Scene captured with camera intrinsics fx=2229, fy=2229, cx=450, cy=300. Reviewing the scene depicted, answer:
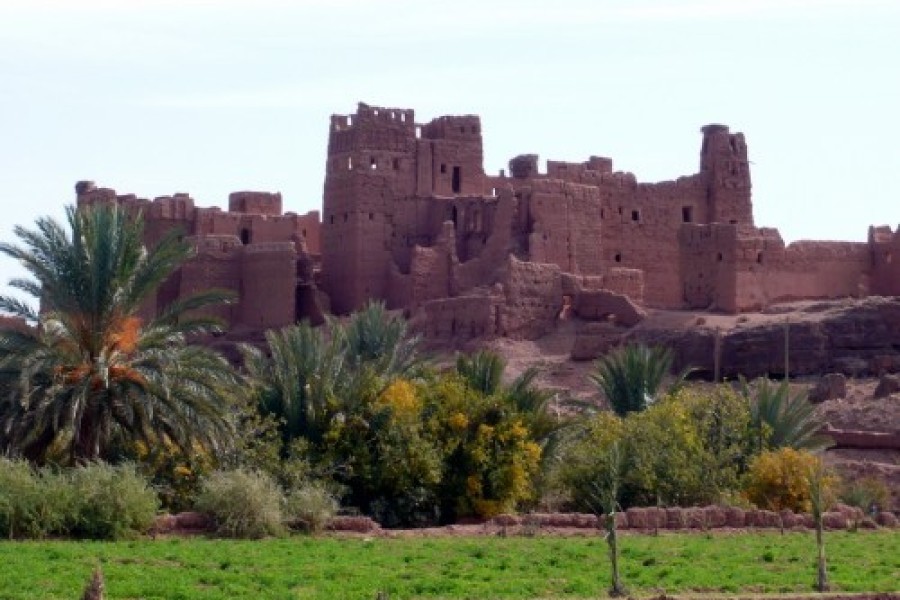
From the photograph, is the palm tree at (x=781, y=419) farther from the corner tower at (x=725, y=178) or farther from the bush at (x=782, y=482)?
the corner tower at (x=725, y=178)

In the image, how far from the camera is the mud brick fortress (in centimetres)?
5869

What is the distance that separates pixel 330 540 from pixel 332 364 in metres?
7.09

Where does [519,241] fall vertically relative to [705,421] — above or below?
above

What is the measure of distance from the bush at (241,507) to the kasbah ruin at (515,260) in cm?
2696

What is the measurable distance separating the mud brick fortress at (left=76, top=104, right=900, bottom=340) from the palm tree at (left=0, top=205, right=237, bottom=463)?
25571 millimetres

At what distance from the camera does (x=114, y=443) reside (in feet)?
106

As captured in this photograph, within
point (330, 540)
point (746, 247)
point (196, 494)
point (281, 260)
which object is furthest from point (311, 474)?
point (746, 247)

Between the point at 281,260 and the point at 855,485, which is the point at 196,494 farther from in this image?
the point at 281,260

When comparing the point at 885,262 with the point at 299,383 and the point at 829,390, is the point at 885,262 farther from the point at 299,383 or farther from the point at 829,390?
the point at 299,383

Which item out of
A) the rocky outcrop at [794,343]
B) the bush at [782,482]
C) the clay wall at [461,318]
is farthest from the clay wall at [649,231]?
the bush at [782,482]

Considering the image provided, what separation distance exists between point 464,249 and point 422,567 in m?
35.0

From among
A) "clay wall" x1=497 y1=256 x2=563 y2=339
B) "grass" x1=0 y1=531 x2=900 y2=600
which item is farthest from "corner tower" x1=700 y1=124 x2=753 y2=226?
"grass" x1=0 y1=531 x2=900 y2=600

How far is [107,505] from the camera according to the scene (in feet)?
94.4

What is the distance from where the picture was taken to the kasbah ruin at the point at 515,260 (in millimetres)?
57656
